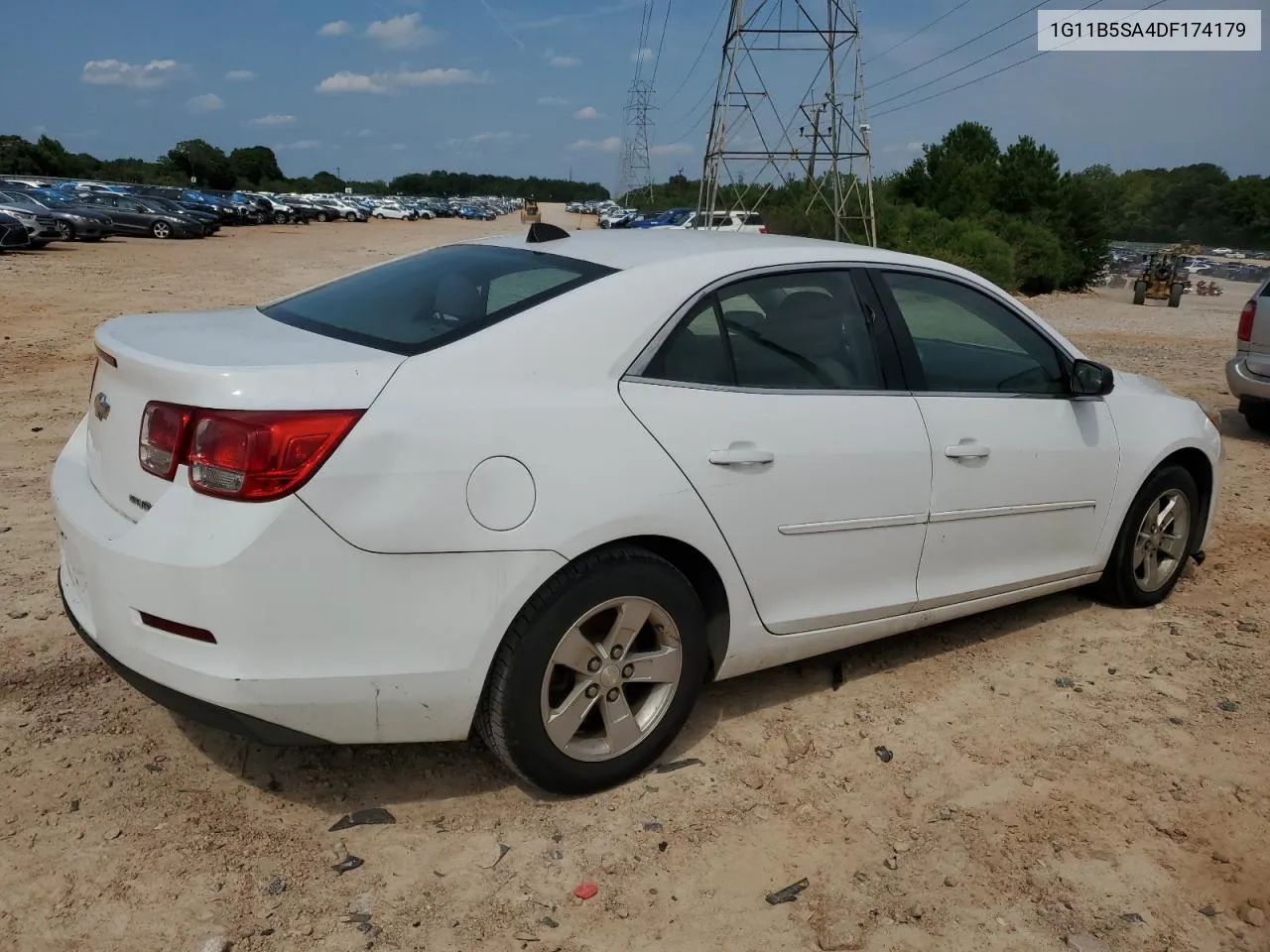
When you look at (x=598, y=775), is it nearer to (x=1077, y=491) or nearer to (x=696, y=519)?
(x=696, y=519)

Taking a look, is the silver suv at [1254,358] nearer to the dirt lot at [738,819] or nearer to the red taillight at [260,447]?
the dirt lot at [738,819]

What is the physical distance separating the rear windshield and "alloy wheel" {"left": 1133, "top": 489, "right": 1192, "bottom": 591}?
297 cm

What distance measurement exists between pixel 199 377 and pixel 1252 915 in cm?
305

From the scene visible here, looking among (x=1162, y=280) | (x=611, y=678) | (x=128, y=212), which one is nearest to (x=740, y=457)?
(x=611, y=678)

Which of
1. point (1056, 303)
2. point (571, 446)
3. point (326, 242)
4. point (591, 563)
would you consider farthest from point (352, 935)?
point (326, 242)

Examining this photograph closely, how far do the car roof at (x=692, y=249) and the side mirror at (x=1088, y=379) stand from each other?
0.67 metres

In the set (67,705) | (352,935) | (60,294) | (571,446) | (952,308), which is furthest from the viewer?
(60,294)

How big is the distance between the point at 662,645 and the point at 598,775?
425 mm

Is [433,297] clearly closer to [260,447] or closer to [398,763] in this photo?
[260,447]

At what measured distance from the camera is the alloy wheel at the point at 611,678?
2.92 meters

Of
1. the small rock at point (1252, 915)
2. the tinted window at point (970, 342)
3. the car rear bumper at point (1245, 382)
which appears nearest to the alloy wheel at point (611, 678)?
the tinted window at point (970, 342)

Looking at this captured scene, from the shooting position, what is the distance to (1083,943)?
2590 mm

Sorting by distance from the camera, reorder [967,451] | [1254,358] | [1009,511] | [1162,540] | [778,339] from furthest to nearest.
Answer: [1254,358], [1162,540], [1009,511], [967,451], [778,339]

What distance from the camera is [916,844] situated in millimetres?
2977
